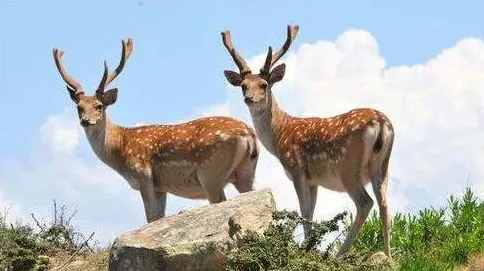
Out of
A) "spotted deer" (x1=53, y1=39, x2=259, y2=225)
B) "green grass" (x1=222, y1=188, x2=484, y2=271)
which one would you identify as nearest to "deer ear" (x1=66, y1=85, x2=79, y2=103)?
"spotted deer" (x1=53, y1=39, x2=259, y2=225)

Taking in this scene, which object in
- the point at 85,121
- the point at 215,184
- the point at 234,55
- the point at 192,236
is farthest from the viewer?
the point at 234,55

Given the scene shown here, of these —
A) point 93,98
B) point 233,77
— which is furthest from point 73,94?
point 233,77

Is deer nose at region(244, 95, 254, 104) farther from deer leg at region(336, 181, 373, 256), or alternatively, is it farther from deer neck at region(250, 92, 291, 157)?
deer leg at region(336, 181, 373, 256)

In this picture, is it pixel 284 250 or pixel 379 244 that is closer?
pixel 284 250

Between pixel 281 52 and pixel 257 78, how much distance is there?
35.6 inches

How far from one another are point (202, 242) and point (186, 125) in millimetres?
4021

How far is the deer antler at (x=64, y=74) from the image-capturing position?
50.4ft

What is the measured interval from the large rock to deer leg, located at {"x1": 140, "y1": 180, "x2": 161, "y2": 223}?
8.32 feet

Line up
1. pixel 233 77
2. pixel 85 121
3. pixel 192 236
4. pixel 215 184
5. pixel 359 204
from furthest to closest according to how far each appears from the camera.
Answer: pixel 85 121
pixel 233 77
pixel 215 184
pixel 359 204
pixel 192 236

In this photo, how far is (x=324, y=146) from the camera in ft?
43.0

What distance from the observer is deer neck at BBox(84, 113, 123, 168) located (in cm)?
1516

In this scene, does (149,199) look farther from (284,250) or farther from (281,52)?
(284,250)

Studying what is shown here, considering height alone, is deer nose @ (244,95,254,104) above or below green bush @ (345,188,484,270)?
above

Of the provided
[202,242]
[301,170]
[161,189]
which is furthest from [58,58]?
[202,242]
